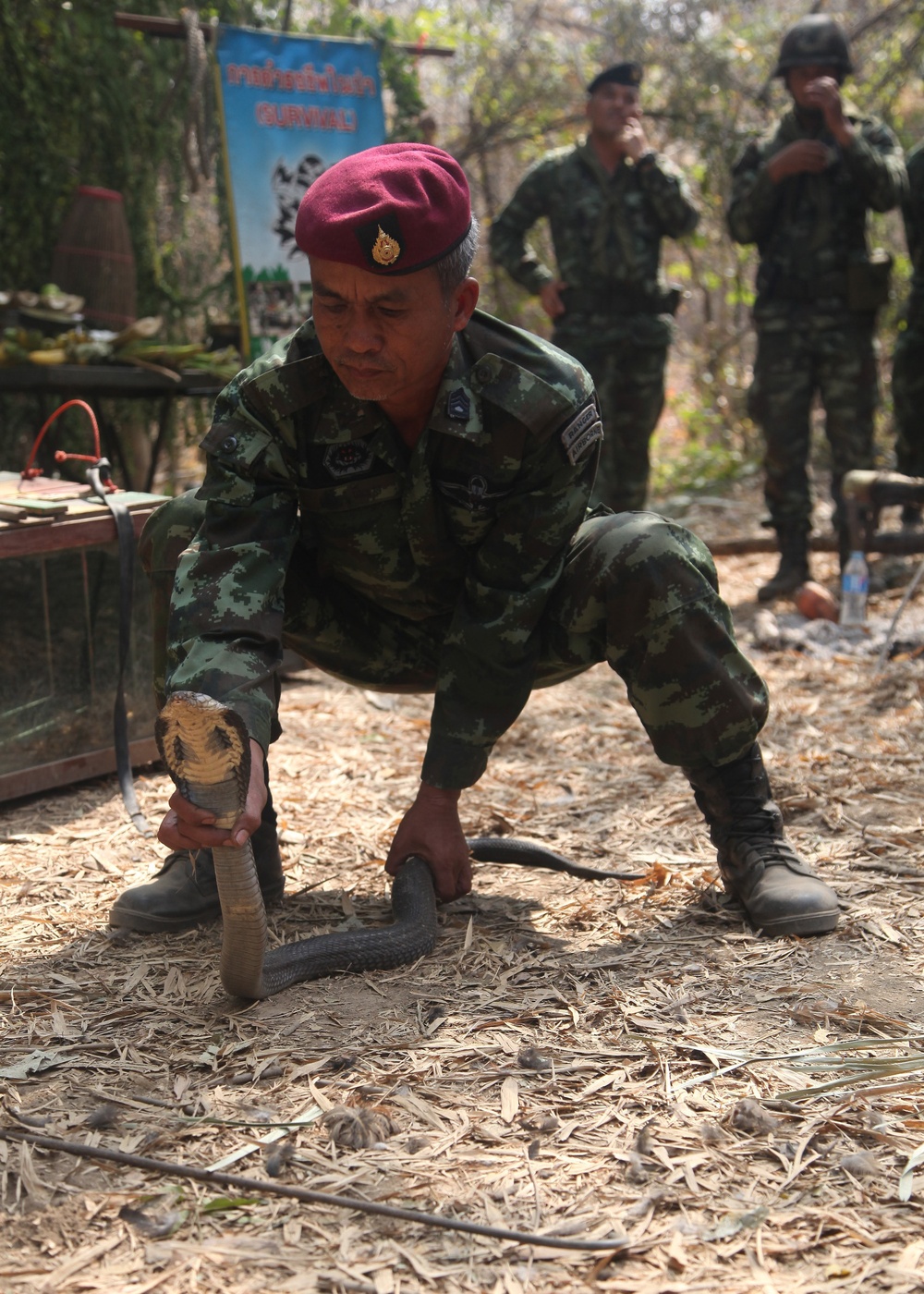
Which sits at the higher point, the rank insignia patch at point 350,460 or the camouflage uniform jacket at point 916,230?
the camouflage uniform jacket at point 916,230

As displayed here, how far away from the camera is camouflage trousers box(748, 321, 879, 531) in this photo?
19.4 ft

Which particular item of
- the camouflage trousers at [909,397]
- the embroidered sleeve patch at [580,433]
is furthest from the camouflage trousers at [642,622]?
the camouflage trousers at [909,397]

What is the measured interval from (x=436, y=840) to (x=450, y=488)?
2.27 ft

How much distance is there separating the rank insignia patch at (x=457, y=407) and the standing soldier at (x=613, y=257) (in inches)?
146

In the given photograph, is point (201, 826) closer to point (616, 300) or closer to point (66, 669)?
point (66, 669)

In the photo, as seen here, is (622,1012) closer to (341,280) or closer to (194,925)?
(194,925)

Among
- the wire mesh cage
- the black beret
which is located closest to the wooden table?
the wire mesh cage

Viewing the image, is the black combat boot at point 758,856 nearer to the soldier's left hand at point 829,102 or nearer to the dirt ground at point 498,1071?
the dirt ground at point 498,1071

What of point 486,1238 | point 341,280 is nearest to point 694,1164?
point 486,1238

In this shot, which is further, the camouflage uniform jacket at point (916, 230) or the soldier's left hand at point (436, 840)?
the camouflage uniform jacket at point (916, 230)

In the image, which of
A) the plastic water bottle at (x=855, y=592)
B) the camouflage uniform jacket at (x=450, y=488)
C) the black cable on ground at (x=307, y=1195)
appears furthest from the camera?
the plastic water bottle at (x=855, y=592)

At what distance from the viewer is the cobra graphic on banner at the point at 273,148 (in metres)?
5.54

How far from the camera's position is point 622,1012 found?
7.18ft

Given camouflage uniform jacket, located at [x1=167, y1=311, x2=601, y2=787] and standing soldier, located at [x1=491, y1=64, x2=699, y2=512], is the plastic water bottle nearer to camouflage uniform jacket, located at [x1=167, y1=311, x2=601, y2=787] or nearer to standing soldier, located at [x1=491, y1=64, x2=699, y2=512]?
standing soldier, located at [x1=491, y1=64, x2=699, y2=512]
